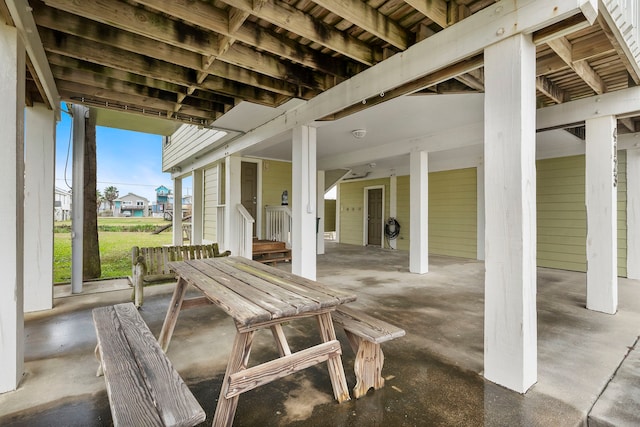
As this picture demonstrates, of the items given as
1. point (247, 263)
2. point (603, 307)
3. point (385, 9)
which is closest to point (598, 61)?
point (385, 9)

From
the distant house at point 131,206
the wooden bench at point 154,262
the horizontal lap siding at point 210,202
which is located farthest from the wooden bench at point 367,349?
Answer: the distant house at point 131,206

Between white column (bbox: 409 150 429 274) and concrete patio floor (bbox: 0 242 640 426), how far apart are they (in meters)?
1.68

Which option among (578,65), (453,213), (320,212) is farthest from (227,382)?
(453,213)

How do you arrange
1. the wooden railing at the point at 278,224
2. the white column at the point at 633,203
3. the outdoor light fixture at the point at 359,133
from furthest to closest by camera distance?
the wooden railing at the point at 278,224 < the outdoor light fixture at the point at 359,133 < the white column at the point at 633,203

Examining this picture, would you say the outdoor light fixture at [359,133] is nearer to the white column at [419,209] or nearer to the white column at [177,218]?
the white column at [419,209]

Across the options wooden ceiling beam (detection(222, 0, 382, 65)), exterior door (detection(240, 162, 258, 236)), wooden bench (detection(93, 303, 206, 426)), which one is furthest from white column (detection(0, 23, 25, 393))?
exterior door (detection(240, 162, 258, 236))

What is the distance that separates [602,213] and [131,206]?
30.5 m

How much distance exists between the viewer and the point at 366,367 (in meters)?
1.84

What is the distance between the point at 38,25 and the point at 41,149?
1.69m

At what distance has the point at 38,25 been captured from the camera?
2.29 metres

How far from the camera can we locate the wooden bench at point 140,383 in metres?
1.01

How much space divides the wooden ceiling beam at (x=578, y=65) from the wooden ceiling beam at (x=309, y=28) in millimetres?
1363

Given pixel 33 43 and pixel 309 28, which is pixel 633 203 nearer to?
pixel 309 28

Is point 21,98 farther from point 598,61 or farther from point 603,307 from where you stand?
point 603,307
